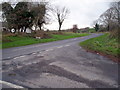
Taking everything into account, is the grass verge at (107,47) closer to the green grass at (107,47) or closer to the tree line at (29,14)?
the green grass at (107,47)

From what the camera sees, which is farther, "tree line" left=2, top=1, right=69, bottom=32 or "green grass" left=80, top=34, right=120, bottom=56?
"tree line" left=2, top=1, right=69, bottom=32

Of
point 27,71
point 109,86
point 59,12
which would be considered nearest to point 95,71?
point 109,86

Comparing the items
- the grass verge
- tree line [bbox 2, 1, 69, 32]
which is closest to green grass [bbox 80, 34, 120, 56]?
the grass verge

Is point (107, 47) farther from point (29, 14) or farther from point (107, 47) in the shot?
point (29, 14)

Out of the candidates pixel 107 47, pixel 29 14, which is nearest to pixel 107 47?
pixel 107 47

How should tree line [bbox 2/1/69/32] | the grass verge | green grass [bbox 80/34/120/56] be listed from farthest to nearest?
tree line [bbox 2/1/69/32], green grass [bbox 80/34/120/56], the grass verge

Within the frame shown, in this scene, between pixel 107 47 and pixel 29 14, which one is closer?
pixel 107 47

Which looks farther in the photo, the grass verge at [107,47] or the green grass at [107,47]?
the green grass at [107,47]

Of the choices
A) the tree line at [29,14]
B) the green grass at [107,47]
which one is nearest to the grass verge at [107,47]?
the green grass at [107,47]

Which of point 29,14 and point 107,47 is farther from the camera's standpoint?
point 29,14

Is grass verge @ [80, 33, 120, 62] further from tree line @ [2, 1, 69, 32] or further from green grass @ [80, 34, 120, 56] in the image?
tree line @ [2, 1, 69, 32]

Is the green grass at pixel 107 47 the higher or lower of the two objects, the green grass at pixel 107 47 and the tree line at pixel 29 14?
the lower

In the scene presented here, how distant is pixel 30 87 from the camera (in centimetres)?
428

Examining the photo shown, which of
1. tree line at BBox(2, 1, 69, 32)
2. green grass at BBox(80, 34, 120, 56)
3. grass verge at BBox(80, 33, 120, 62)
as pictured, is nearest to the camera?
grass verge at BBox(80, 33, 120, 62)
